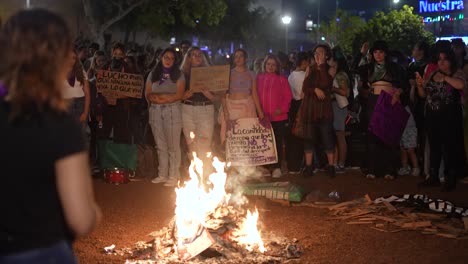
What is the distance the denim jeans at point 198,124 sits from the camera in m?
10.7

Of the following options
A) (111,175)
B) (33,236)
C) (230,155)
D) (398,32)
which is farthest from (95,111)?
(398,32)

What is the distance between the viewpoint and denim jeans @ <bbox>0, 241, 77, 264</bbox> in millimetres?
2738

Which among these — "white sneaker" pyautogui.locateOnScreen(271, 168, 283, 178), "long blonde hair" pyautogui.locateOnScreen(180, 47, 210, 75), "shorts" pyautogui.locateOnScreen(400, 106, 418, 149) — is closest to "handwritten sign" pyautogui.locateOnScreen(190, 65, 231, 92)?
"long blonde hair" pyautogui.locateOnScreen(180, 47, 210, 75)

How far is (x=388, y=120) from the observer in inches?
442

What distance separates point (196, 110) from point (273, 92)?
143 cm

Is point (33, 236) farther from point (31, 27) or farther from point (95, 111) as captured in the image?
point (95, 111)

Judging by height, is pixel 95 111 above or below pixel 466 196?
above

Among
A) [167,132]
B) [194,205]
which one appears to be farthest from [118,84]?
[194,205]

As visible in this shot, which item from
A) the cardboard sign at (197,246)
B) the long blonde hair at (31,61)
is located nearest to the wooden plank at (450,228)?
the cardboard sign at (197,246)

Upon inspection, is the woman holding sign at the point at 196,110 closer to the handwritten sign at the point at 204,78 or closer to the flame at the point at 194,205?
the handwritten sign at the point at 204,78

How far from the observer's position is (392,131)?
11281mm

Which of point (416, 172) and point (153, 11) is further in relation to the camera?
point (153, 11)

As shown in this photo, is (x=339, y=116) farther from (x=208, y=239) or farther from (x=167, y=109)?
(x=208, y=239)

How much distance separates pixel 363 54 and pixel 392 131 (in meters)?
2.86
